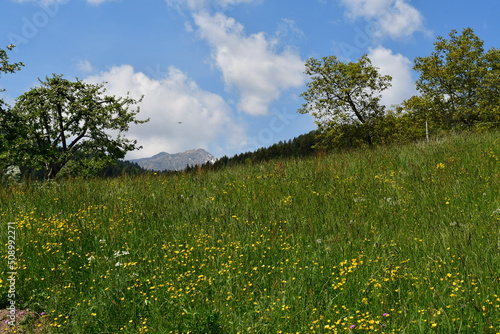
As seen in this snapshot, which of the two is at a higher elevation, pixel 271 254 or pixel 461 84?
pixel 461 84

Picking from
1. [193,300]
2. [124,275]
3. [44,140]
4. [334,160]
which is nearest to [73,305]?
[124,275]

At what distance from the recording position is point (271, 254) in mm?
4902

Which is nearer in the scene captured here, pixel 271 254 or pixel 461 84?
pixel 271 254

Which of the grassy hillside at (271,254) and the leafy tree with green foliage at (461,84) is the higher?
the leafy tree with green foliage at (461,84)

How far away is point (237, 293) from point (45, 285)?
260 cm

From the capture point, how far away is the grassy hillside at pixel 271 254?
359 cm

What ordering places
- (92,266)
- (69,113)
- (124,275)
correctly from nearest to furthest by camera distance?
(124,275), (92,266), (69,113)

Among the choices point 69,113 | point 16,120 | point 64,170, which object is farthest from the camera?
point 69,113

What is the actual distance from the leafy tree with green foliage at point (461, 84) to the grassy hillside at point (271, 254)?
3041cm

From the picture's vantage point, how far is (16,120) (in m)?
24.9

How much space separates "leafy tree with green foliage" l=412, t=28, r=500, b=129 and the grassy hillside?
99.8 feet

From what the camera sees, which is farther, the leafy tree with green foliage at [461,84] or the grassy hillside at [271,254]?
the leafy tree with green foliage at [461,84]

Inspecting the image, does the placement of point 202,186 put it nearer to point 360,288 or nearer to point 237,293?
point 237,293

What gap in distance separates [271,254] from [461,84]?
3724cm
